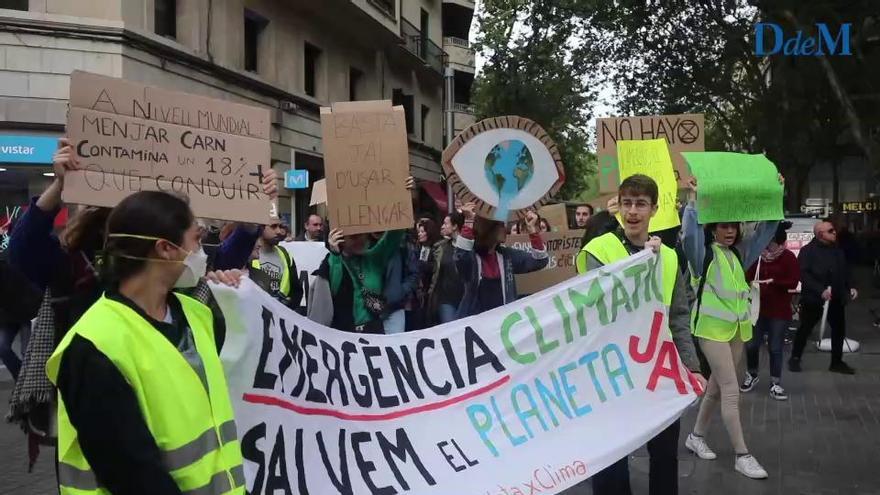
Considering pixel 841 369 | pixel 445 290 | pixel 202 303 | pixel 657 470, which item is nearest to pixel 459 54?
pixel 841 369

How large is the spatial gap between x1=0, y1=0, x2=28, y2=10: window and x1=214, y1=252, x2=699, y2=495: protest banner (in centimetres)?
1224

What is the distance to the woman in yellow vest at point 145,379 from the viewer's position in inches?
80.7

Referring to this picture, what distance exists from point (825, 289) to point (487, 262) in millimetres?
5603

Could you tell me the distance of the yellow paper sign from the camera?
5496 millimetres

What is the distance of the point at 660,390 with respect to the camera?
424cm

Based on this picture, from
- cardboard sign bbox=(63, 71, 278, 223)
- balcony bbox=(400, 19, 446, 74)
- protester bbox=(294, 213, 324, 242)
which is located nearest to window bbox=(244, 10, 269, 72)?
balcony bbox=(400, 19, 446, 74)

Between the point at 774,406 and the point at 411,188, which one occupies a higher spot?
the point at 411,188

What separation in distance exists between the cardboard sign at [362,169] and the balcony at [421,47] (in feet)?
74.3

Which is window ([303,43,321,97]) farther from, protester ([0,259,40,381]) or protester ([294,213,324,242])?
protester ([0,259,40,381])

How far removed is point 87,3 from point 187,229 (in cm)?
1275

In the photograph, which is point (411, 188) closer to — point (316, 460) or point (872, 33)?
point (316, 460)

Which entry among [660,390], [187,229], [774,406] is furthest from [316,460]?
[774,406]

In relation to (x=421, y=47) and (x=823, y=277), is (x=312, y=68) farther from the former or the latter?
(x=823, y=277)

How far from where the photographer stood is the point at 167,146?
3.70 m
